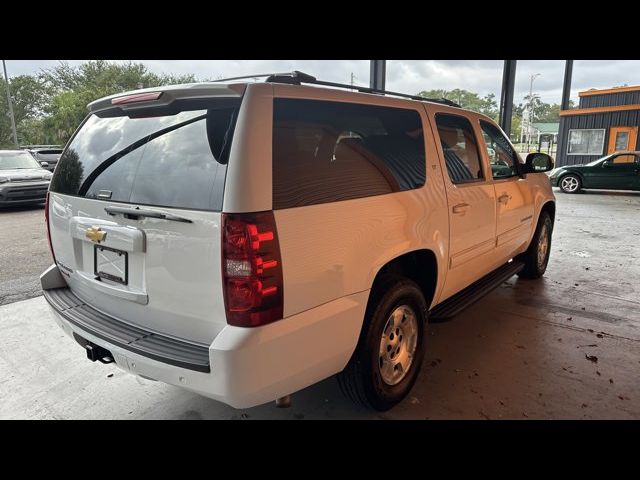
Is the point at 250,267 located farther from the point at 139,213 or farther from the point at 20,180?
the point at 20,180

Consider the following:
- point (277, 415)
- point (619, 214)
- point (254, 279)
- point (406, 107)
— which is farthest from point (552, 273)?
point (619, 214)

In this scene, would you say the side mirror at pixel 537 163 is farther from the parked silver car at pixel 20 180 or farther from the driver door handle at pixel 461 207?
the parked silver car at pixel 20 180

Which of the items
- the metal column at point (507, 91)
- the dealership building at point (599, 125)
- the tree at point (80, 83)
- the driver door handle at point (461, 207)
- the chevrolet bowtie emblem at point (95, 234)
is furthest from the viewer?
the tree at point (80, 83)

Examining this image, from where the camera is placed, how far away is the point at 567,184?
15.2m

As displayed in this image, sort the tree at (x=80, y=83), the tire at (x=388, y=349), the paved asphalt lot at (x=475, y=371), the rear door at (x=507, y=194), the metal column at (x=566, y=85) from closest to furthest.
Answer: the tire at (x=388, y=349) < the paved asphalt lot at (x=475, y=371) < the rear door at (x=507, y=194) < the metal column at (x=566, y=85) < the tree at (x=80, y=83)

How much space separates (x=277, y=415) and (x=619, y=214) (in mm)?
10846

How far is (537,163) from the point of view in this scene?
4.71 meters

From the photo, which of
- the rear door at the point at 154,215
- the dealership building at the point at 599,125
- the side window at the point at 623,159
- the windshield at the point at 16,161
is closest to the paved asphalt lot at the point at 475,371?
the rear door at the point at 154,215

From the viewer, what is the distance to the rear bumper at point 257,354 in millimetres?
1861

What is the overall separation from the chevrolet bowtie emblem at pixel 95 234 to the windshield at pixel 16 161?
38.5 ft

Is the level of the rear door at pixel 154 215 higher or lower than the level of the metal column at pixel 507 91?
lower

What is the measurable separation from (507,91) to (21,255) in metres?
14.2

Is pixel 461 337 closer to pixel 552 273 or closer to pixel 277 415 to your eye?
pixel 277 415

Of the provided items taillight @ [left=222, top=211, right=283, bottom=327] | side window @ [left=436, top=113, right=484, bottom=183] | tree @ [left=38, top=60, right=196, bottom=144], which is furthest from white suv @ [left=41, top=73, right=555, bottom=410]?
tree @ [left=38, top=60, right=196, bottom=144]
